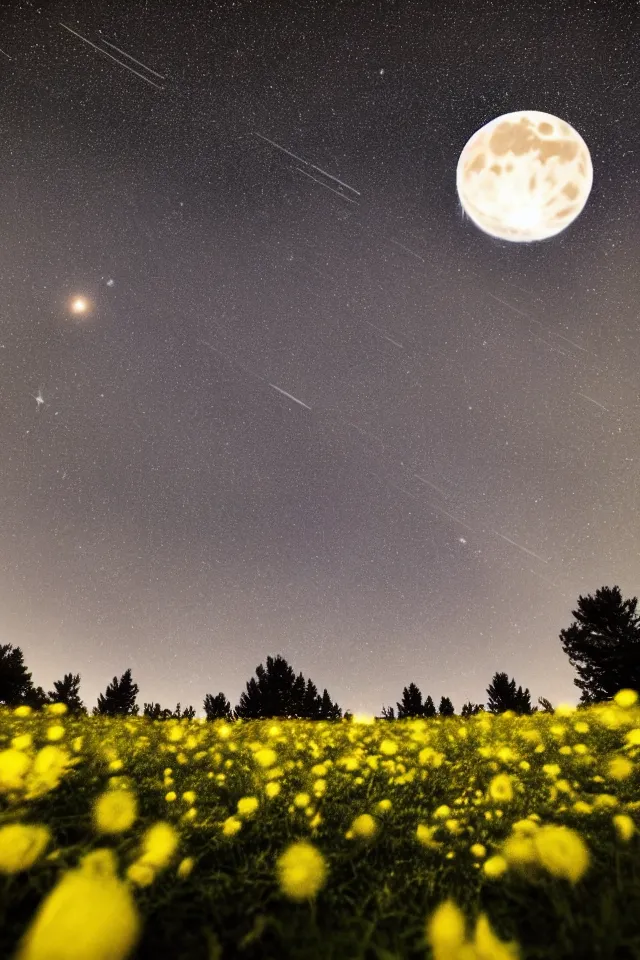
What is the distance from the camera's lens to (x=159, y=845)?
3.57 meters

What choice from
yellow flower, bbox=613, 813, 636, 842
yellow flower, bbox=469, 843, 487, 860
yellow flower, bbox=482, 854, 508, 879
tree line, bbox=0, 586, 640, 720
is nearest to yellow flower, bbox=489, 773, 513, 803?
yellow flower, bbox=613, 813, 636, 842

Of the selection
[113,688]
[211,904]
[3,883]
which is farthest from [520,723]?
[113,688]

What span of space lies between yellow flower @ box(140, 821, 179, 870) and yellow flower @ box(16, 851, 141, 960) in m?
0.29

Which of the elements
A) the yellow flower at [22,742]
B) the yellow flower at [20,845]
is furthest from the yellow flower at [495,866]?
the yellow flower at [22,742]

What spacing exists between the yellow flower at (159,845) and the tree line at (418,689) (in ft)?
71.9

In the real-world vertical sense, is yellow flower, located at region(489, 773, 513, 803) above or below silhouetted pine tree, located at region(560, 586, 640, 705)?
below

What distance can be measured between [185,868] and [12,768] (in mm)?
2842

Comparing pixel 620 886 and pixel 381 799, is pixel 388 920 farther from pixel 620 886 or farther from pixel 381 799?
pixel 381 799

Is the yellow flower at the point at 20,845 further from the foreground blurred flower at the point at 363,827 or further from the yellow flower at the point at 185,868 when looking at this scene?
the foreground blurred flower at the point at 363,827

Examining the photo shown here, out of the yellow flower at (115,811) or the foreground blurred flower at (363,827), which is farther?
the foreground blurred flower at (363,827)

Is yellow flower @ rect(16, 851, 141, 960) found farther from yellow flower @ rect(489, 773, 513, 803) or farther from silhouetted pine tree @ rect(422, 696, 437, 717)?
silhouetted pine tree @ rect(422, 696, 437, 717)

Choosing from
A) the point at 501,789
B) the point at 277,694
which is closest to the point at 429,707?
the point at 277,694

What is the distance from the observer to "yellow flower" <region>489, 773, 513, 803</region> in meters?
4.77

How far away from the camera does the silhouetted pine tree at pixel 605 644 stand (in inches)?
1026
